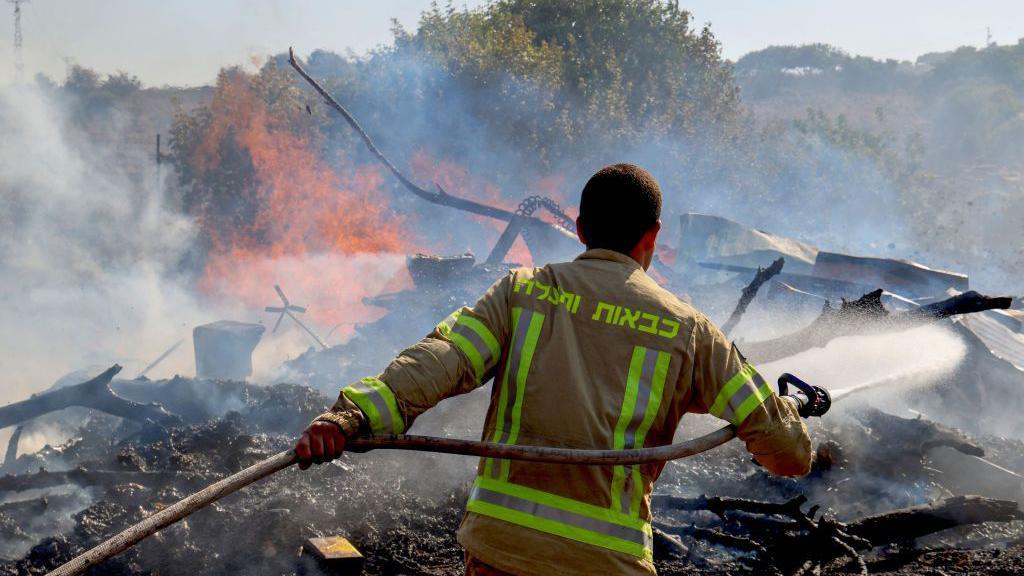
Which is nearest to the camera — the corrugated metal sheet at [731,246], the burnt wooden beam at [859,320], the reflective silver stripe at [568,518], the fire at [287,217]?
the reflective silver stripe at [568,518]

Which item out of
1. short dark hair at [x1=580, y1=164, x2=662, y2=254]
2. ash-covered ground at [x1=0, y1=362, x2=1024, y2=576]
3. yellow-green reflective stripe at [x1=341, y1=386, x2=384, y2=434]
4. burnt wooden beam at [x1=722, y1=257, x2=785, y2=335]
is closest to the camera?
yellow-green reflective stripe at [x1=341, y1=386, x2=384, y2=434]

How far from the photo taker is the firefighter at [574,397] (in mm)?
2195

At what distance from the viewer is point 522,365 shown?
2.30m

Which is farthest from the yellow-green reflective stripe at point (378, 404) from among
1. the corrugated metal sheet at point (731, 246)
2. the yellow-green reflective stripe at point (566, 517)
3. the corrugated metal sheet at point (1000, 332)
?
the corrugated metal sheet at point (731, 246)

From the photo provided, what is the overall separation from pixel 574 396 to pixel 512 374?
0.21m

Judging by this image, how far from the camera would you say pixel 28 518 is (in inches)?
215

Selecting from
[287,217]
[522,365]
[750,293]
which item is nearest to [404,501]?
[522,365]

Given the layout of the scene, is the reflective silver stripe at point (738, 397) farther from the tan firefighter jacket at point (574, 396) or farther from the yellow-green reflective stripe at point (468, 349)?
the yellow-green reflective stripe at point (468, 349)

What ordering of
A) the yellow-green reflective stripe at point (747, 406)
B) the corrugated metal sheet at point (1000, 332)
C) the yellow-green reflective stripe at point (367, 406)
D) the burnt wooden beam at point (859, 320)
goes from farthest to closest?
1. the corrugated metal sheet at point (1000, 332)
2. the burnt wooden beam at point (859, 320)
3. the yellow-green reflective stripe at point (747, 406)
4. the yellow-green reflective stripe at point (367, 406)

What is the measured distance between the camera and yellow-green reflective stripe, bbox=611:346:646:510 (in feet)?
7.43

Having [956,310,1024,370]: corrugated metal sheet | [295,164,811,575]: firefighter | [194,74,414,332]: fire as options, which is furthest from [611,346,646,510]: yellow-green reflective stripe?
[194,74,414,332]: fire

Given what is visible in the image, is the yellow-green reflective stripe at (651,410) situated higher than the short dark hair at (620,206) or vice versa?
the short dark hair at (620,206)

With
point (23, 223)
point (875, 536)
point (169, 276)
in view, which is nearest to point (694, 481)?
point (875, 536)

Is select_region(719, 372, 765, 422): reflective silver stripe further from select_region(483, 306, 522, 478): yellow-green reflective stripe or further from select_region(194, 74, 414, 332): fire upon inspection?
select_region(194, 74, 414, 332): fire
